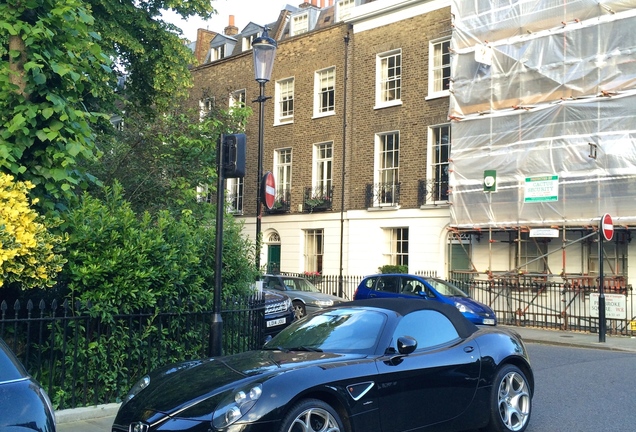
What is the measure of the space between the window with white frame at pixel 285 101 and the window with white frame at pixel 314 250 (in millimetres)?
5058

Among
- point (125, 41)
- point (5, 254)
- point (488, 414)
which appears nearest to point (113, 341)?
point (5, 254)

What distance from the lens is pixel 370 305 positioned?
6660 mm

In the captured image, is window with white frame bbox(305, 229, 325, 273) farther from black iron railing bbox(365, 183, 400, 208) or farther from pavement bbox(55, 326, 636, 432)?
pavement bbox(55, 326, 636, 432)

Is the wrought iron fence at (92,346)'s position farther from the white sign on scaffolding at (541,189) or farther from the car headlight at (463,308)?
the white sign on scaffolding at (541,189)

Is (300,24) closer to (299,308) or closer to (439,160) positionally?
(439,160)

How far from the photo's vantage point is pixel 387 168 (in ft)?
86.2

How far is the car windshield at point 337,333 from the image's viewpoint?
6.15 metres

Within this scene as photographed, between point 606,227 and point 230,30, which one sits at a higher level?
point 230,30

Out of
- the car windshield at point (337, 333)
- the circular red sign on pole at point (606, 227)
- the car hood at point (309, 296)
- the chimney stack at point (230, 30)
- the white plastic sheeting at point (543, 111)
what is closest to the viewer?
the car windshield at point (337, 333)

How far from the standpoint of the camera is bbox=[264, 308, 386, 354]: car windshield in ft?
20.2

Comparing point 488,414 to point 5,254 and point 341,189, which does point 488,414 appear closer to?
point 5,254

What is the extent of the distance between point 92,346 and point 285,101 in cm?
2381

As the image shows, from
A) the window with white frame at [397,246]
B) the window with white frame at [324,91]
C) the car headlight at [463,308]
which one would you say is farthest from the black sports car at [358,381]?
the window with white frame at [324,91]

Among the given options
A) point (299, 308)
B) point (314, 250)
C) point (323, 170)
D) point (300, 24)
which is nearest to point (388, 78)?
point (323, 170)
